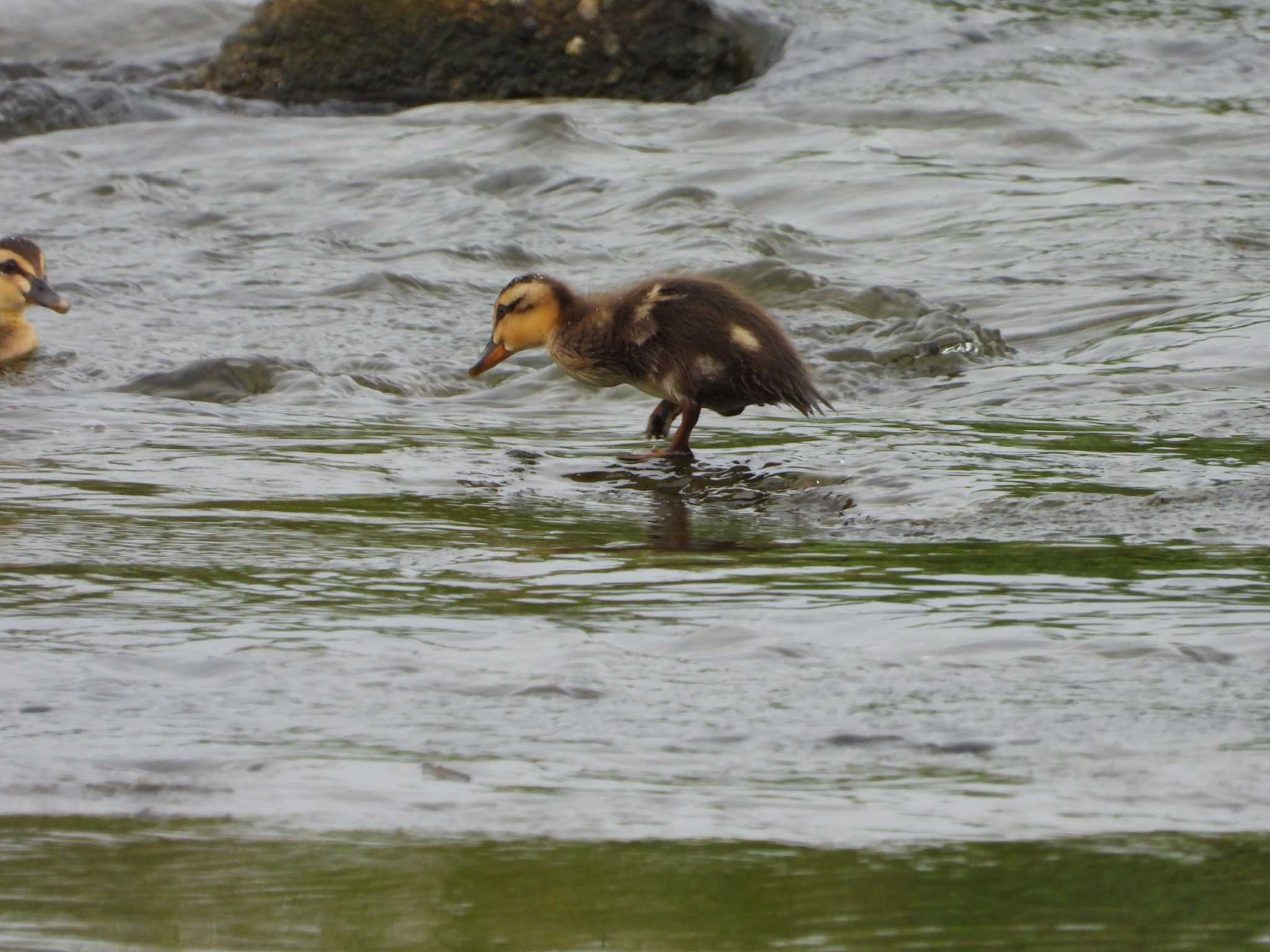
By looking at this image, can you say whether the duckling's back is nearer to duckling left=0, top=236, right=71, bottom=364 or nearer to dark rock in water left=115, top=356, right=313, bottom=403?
dark rock in water left=115, top=356, right=313, bottom=403

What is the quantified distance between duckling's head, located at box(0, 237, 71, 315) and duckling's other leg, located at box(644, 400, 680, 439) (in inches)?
127

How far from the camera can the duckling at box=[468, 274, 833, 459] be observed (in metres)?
5.98

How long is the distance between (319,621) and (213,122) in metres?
10.8

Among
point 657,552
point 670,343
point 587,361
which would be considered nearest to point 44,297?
point 587,361

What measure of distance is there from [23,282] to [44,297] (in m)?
0.11

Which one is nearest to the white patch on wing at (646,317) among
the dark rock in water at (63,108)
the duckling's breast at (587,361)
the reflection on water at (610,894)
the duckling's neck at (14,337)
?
the duckling's breast at (587,361)

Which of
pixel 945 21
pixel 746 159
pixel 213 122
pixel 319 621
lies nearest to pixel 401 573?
pixel 319 621

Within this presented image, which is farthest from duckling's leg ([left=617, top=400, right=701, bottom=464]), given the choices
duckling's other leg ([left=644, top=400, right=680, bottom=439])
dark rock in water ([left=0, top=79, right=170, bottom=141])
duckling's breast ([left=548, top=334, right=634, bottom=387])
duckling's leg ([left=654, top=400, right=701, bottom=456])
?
dark rock in water ([left=0, top=79, right=170, bottom=141])

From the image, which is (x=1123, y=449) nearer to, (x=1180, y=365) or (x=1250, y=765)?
(x=1180, y=365)

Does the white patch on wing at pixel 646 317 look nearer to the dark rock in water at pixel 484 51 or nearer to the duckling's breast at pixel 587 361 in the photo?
the duckling's breast at pixel 587 361

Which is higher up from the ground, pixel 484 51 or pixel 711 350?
pixel 484 51

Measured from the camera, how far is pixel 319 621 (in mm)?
3559

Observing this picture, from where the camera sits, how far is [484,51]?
14.6 metres

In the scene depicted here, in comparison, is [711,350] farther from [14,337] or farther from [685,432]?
[14,337]
